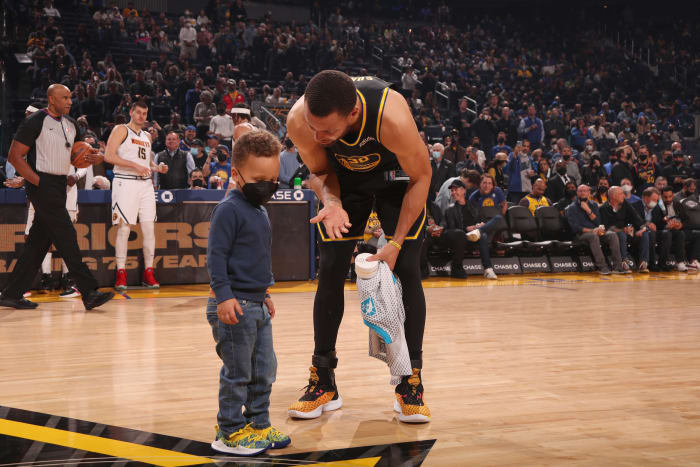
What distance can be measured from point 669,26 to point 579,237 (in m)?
22.7

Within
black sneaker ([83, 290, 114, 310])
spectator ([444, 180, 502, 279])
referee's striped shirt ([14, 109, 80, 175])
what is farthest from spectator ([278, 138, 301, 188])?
black sneaker ([83, 290, 114, 310])

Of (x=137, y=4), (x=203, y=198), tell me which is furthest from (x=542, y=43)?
(x=203, y=198)

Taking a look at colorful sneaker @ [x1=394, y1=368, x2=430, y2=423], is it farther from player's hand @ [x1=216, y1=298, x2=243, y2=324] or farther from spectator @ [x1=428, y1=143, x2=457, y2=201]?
spectator @ [x1=428, y1=143, x2=457, y2=201]

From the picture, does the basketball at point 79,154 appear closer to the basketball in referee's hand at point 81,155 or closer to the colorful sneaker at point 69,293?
the basketball in referee's hand at point 81,155

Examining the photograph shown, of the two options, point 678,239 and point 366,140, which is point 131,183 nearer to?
point 366,140

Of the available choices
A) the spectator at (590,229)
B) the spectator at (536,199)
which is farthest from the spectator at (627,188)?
the spectator at (536,199)

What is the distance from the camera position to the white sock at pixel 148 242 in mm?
8195

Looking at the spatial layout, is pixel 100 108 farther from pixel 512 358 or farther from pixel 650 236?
pixel 512 358

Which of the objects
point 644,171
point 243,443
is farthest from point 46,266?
point 644,171

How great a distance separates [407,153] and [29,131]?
455 centimetres

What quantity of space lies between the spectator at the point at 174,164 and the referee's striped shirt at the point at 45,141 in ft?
10.8

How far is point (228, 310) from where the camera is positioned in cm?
287

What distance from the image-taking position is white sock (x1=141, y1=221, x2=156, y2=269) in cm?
820

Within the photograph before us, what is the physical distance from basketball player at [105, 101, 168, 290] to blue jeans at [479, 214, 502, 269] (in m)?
4.70
